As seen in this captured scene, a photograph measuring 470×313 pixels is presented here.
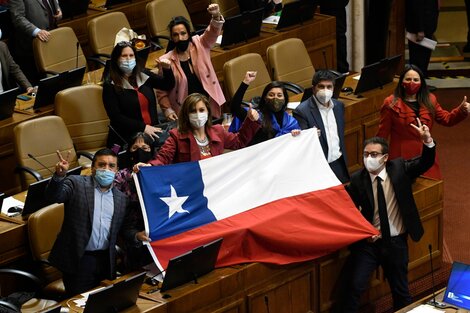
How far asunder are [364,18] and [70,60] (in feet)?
10.7

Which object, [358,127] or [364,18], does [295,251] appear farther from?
[364,18]

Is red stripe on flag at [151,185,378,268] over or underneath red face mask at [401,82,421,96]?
underneath

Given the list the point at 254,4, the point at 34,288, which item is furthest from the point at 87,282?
the point at 254,4

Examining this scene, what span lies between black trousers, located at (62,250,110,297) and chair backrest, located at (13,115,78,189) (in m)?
1.36

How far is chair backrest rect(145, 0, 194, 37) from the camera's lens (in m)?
10.8

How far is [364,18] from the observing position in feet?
39.4

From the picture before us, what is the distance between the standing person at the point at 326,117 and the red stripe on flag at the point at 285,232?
0.65 m

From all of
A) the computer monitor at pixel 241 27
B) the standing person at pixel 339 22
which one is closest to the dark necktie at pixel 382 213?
the computer monitor at pixel 241 27

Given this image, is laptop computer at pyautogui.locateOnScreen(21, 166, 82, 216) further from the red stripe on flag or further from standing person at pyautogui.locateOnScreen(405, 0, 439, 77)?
standing person at pyautogui.locateOnScreen(405, 0, 439, 77)

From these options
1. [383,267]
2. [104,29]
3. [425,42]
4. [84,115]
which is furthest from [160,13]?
[383,267]

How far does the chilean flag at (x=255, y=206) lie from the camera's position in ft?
24.4

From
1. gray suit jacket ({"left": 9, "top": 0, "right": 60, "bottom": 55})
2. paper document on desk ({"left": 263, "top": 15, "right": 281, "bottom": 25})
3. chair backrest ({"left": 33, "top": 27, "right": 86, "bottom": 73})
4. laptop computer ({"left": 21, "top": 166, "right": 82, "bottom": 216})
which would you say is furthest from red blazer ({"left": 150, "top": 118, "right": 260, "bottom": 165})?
paper document on desk ({"left": 263, "top": 15, "right": 281, "bottom": 25})

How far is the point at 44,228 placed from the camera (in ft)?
25.4

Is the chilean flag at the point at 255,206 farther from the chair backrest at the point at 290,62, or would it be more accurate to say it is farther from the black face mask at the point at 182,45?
the chair backrest at the point at 290,62
